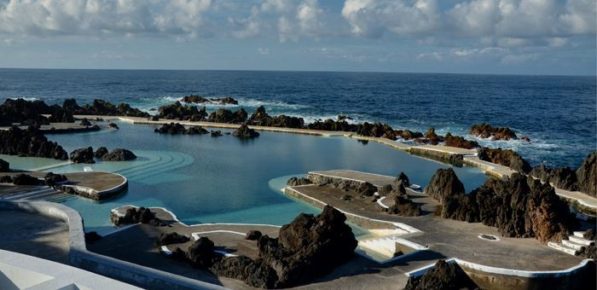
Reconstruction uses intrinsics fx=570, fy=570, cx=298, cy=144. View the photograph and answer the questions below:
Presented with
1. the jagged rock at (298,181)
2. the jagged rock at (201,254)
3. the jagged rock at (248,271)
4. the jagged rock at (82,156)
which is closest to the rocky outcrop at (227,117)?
the jagged rock at (82,156)

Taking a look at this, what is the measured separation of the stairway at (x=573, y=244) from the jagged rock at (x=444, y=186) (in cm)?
740

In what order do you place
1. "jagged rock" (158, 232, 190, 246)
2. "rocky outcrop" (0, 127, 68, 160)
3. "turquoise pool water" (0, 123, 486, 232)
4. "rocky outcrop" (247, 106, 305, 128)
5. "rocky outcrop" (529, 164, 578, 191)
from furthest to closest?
"rocky outcrop" (247, 106, 305, 128), "rocky outcrop" (0, 127, 68, 160), "rocky outcrop" (529, 164, 578, 191), "turquoise pool water" (0, 123, 486, 232), "jagged rock" (158, 232, 190, 246)

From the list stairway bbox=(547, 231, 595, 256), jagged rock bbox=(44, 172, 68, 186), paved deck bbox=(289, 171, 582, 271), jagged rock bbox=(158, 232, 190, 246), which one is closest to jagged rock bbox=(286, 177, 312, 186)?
paved deck bbox=(289, 171, 582, 271)

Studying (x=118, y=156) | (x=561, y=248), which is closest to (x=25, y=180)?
(x=118, y=156)

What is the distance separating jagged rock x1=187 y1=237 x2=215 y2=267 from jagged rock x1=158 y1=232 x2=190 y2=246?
2.17 m

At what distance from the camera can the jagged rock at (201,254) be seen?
22016 mm

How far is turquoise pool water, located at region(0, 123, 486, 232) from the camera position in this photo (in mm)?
32438

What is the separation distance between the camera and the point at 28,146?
47.9 m

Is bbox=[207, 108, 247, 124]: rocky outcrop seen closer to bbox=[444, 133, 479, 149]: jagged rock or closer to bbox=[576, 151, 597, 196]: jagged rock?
bbox=[444, 133, 479, 149]: jagged rock

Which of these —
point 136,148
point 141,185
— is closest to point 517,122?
point 136,148

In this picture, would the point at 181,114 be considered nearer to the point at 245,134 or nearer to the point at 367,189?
the point at 245,134

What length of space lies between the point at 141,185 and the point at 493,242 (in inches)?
899

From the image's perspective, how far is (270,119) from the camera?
7256 cm

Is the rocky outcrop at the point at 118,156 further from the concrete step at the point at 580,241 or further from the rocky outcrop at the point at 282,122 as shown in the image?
the concrete step at the point at 580,241
